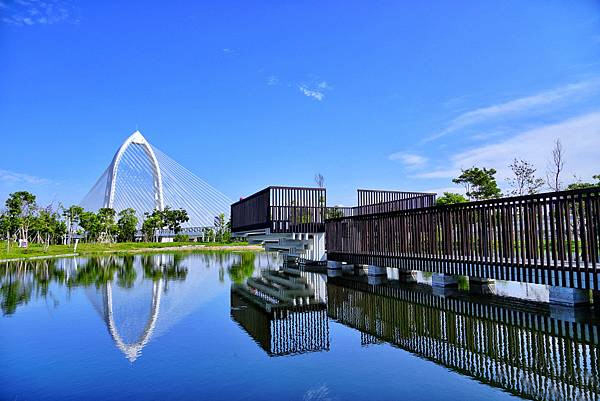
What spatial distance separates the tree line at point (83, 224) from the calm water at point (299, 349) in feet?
101

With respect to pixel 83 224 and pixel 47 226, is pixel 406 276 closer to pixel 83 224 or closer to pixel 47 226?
pixel 47 226

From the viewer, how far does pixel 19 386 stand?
14.7 feet

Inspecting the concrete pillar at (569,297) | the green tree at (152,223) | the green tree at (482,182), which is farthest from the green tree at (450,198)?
the green tree at (152,223)

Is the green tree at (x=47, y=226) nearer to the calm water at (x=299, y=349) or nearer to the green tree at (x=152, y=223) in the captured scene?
the green tree at (x=152, y=223)

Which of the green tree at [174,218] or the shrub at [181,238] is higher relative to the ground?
the green tree at [174,218]

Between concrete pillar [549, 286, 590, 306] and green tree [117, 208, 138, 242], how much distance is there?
5796 centimetres

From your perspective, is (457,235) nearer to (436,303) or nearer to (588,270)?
(436,303)

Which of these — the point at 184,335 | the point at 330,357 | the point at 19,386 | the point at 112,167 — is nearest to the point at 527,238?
the point at 330,357

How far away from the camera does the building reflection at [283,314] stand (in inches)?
240

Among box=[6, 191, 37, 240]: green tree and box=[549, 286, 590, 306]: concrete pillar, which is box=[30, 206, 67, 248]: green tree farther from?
box=[549, 286, 590, 306]: concrete pillar

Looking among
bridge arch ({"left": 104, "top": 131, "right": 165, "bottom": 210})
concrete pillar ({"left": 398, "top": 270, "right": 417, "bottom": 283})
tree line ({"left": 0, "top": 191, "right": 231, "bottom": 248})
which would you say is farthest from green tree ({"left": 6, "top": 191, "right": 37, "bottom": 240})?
concrete pillar ({"left": 398, "top": 270, "right": 417, "bottom": 283})

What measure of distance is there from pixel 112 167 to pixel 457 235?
5404 cm

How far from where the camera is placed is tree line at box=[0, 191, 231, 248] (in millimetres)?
36812

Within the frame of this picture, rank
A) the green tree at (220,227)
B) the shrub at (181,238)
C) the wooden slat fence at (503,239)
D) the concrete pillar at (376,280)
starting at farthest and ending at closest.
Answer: the green tree at (220,227)
the shrub at (181,238)
the concrete pillar at (376,280)
the wooden slat fence at (503,239)
